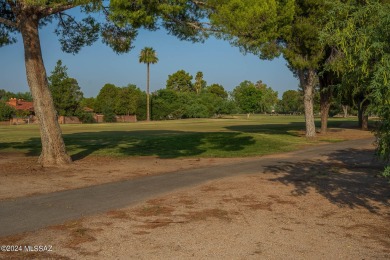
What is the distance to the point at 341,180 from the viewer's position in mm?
13109

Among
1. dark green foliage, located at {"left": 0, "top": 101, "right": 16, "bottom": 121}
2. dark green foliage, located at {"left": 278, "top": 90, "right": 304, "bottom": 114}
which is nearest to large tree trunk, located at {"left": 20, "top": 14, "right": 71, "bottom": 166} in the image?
dark green foliage, located at {"left": 0, "top": 101, "right": 16, "bottom": 121}

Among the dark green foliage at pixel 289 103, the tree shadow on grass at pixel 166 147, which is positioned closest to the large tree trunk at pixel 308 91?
the tree shadow on grass at pixel 166 147

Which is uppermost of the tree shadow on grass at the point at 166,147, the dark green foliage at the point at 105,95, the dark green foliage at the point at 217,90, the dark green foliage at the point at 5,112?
the dark green foliage at the point at 217,90

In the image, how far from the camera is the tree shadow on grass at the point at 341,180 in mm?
10289

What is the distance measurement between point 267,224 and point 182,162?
11243 mm

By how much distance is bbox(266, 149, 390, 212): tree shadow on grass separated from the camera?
10.3 meters

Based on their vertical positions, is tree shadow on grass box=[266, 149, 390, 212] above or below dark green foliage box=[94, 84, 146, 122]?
below

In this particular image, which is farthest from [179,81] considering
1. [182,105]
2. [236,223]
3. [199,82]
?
[236,223]

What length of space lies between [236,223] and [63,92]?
286ft

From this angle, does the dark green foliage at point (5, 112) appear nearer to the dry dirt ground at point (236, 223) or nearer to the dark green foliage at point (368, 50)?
the dry dirt ground at point (236, 223)

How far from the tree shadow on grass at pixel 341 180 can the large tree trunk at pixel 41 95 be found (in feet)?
28.8

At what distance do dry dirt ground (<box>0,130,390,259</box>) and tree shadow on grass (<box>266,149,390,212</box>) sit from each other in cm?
3

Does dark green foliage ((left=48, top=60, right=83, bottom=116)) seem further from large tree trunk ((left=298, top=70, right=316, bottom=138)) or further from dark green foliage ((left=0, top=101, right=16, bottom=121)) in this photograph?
large tree trunk ((left=298, top=70, right=316, bottom=138))

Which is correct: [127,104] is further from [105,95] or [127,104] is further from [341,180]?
[341,180]
